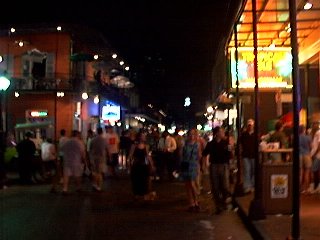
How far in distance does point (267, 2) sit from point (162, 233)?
607cm

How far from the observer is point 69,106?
41875 millimetres

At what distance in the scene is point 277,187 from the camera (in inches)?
479

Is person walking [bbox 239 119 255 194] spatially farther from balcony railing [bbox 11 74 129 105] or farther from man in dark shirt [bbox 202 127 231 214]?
balcony railing [bbox 11 74 129 105]

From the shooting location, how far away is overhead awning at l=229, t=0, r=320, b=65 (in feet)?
50.3

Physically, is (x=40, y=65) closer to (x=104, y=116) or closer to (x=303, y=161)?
(x=104, y=116)

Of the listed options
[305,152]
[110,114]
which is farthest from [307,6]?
[110,114]

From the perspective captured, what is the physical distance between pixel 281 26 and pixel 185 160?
559cm

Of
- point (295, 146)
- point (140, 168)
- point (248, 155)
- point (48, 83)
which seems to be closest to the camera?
point (295, 146)

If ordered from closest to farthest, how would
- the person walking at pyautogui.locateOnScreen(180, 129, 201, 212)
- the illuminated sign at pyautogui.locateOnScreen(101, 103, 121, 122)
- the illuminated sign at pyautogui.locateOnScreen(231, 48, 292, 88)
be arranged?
the person walking at pyautogui.locateOnScreen(180, 129, 201, 212), the illuminated sign at pyautogui.locateOnScreen(231, 48, 292, 88), the illuminated sign at pyautogui.locateOnScreen(101, 103, 121, 122)

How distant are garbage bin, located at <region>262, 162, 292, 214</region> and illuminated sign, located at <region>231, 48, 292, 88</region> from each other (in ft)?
25.4

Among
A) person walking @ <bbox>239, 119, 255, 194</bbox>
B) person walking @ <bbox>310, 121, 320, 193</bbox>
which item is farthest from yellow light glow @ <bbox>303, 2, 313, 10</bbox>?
person walking @ <bbox>239, 119, 255, 194</bbox>

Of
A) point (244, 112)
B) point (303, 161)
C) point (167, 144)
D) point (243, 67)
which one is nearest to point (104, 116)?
point (244, 112)

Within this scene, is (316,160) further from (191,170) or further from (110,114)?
(110,114)

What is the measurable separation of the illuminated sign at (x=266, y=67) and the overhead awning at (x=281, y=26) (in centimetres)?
52
